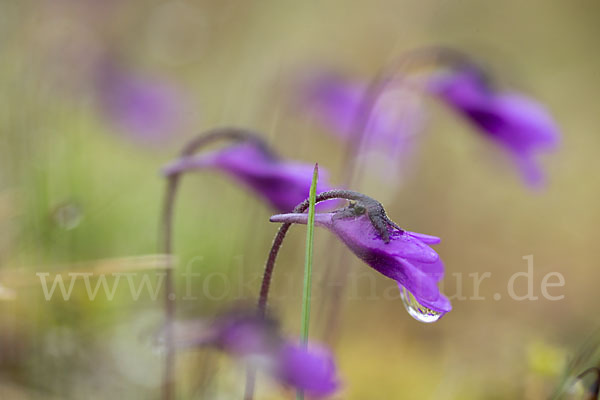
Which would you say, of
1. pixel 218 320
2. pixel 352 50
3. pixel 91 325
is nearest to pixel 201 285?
pixel 91 325

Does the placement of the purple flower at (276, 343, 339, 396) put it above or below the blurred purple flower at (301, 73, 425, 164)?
below

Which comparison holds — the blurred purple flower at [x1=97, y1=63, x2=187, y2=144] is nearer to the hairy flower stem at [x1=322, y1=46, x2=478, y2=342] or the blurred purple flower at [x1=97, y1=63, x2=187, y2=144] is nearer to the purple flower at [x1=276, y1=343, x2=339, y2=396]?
the hairy flower stem at [x1=322, y1=46, x2=478, y2=342]

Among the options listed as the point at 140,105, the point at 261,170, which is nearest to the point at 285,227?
the point at 261,170

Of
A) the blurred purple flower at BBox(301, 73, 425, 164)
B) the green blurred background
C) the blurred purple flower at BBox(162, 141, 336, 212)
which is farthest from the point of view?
the blurred purple flower at BBox(301, 73, 425, 164)

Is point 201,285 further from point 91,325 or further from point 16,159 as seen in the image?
point 16,159

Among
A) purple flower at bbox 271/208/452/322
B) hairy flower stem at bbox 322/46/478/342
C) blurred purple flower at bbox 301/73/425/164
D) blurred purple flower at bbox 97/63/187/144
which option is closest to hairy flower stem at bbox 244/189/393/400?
purple flower at bbox 271/208/452/322

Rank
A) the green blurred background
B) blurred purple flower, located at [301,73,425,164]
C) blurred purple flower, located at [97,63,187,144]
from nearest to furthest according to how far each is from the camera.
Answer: the green blurred background
blurred purple flower, located at [301,73,425,164]
blurred purple flower, located at [97,63,187,144]

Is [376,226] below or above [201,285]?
above

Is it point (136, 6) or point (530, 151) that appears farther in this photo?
point (136, 6)
